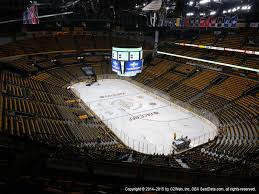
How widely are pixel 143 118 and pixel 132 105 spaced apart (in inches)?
179

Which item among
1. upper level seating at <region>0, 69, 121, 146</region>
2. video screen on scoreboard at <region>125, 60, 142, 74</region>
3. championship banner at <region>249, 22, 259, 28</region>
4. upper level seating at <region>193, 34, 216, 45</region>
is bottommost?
upper level seating at <region>0, 69, 121, 146</region>

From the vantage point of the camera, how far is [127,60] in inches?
1005

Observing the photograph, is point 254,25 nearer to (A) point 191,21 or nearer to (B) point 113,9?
(A) point 191,21

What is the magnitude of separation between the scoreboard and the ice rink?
17.5 ft

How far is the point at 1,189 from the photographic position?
20.1 feet

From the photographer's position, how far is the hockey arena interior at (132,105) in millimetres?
8656

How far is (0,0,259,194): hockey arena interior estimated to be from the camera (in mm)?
8656

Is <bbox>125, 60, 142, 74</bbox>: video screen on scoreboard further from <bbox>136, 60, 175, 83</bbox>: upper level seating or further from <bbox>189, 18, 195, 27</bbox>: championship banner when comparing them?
<bbox>136, 60, 175, 83</bbox>: upper level seating

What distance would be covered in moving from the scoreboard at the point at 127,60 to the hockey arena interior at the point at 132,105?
122 mm

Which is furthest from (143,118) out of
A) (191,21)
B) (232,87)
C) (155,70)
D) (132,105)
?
(155,70)

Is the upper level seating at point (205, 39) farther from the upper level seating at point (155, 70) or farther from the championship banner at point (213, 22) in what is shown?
the championship banner at point (213, 22)

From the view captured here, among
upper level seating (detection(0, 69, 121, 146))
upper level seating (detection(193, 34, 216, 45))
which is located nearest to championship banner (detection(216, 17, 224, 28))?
upper level seating (detection(193, 34, 216, 45))

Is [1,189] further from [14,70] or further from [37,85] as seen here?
[14,70]

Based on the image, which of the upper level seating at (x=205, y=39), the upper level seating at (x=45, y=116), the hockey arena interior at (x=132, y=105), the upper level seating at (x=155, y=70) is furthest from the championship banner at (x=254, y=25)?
the upper level seating at (x=45, y=116)
